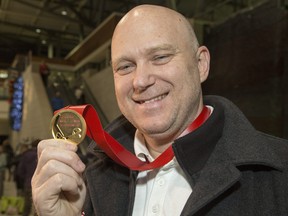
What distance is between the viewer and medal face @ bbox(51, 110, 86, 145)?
123 centimetres

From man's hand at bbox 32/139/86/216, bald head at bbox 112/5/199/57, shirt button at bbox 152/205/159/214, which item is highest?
bald head at bbox 112/5/199/57

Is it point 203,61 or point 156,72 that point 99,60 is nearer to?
point 203,61

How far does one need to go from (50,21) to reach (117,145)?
16.6 meters

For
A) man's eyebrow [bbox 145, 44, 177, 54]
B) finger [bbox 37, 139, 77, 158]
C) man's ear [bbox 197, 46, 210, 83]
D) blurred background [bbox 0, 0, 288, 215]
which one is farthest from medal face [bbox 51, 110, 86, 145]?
blurred background [bbox 0, 0, 288, 215]

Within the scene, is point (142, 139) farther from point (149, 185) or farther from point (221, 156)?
point (221, 156)

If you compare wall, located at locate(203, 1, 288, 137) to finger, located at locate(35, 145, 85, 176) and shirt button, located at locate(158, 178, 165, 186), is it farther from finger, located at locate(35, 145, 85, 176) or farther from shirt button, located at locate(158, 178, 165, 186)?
finger, located at locate(35, 145, 85, 176)

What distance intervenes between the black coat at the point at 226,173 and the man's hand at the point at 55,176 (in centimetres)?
31

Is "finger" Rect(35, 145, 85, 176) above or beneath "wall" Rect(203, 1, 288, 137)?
beneath

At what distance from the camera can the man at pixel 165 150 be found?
1185 mm

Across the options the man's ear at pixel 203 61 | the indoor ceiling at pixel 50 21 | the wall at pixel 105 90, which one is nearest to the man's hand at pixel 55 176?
the man's ear at pixel 203 61

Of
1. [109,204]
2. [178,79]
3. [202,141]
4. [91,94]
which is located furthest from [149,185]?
[91,94]

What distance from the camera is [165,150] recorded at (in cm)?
144

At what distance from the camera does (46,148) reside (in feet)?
3.86

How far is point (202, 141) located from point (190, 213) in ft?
0.98
